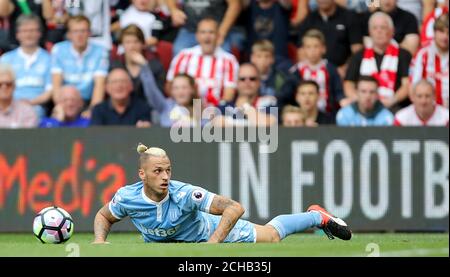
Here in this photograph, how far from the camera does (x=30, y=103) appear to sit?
58.4 feet

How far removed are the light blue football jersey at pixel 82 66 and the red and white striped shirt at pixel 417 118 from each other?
4333 mm

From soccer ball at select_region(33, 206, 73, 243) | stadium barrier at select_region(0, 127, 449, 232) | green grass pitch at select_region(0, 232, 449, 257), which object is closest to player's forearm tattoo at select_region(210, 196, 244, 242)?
green grass pitch at select_region(0, 232, 449, 257)

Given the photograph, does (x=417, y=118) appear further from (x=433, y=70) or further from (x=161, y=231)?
(x=161, y=231)

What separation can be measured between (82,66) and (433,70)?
201 inches

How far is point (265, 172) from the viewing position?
16625 millimetres

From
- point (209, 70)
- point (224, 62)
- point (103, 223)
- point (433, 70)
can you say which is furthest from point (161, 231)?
point (433, 70)

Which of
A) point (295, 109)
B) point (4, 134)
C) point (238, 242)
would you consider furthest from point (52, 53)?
point (238, 242)

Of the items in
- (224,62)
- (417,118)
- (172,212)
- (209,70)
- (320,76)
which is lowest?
(172,212)

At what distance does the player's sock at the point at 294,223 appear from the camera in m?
11.9

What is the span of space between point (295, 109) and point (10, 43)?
4601 millimetres

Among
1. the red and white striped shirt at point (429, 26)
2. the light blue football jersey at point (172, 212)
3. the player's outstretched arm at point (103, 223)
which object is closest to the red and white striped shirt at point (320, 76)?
the red and white striped shirt at point (429, 26)

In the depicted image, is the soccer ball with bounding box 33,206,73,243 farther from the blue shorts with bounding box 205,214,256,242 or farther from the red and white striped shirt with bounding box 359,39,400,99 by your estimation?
the red and white striped shirt with bounding box 359,39,400,99
